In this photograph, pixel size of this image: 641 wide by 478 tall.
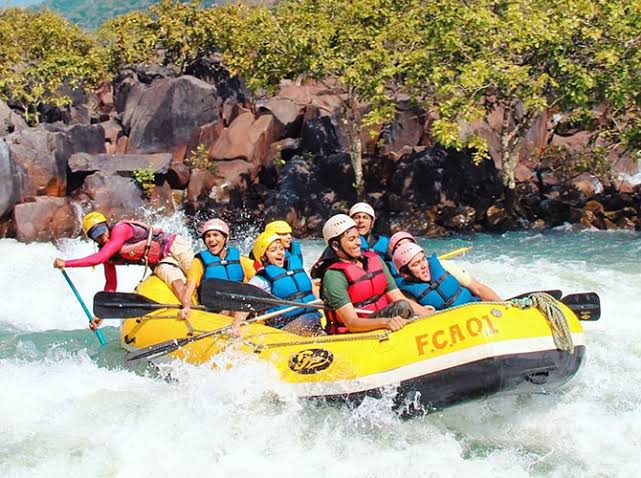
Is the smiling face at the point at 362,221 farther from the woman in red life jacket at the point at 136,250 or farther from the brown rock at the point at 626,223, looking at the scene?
the brown rock at the point at 626,223

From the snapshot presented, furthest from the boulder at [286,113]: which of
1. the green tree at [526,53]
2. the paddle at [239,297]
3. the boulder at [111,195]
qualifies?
the paddle at [239,297]

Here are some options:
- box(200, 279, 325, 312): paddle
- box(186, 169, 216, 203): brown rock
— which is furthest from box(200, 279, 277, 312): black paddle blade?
box(186, 169, 216, 203): brown rock

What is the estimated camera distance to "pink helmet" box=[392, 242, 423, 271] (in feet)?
18.4

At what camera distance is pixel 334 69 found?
1456 cm

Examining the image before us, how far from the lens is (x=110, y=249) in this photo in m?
7.30

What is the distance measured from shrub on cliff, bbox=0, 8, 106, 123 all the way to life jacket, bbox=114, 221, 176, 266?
1567cm

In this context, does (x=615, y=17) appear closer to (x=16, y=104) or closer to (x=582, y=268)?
(x=582, y=268)

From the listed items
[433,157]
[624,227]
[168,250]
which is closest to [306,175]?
[433,157]

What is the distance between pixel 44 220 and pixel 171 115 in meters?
5.45

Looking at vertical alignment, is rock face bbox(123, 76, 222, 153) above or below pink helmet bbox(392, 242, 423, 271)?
below

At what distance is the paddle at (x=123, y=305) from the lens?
6.71m

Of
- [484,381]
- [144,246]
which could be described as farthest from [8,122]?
[484,381]

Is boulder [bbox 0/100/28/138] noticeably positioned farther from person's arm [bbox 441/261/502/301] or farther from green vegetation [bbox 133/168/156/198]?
person's arm [bbox 441/261/502/301]

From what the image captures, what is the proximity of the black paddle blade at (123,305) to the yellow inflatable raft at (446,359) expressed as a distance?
65.0 inches
